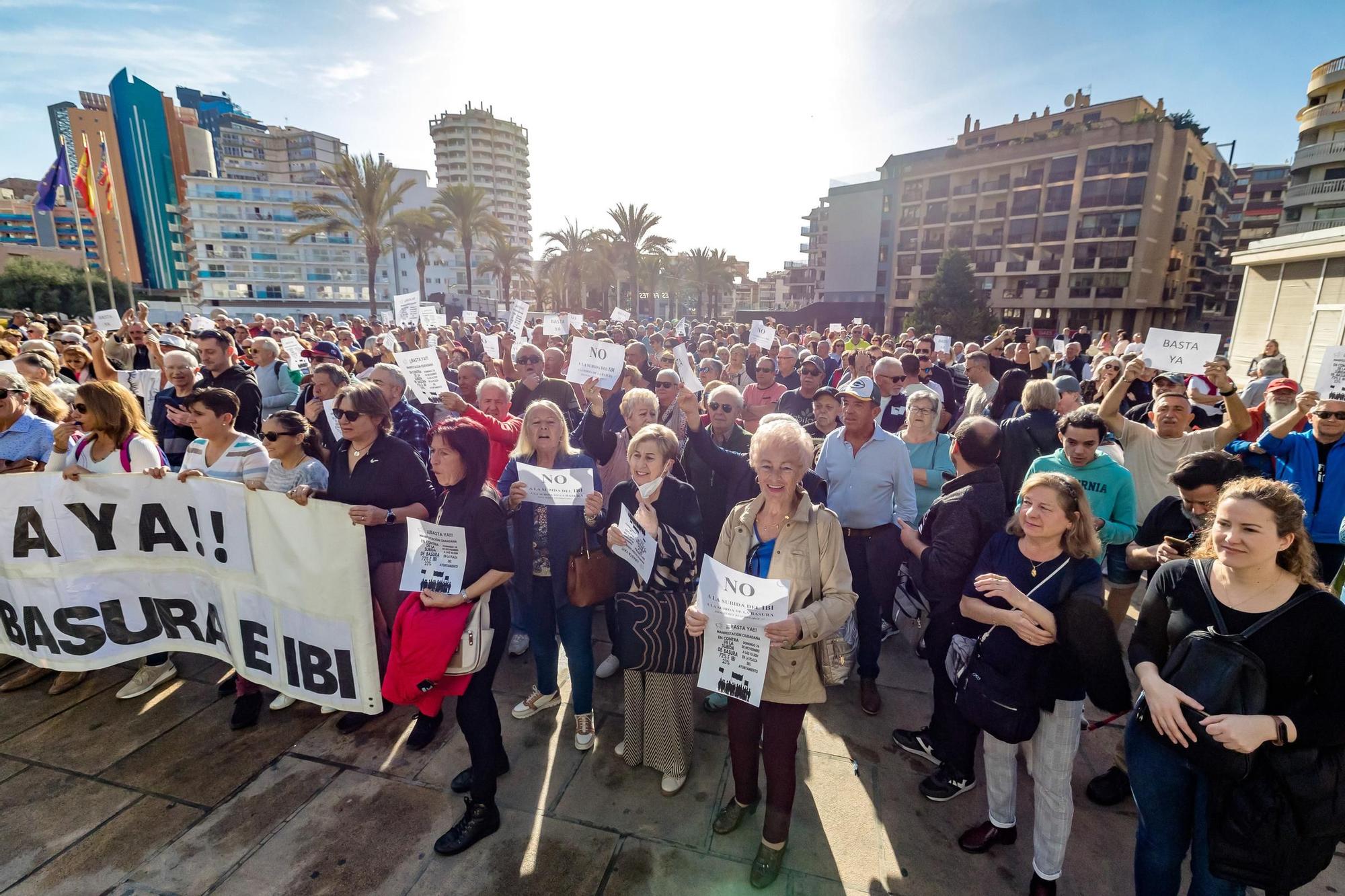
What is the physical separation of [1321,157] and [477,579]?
191ft

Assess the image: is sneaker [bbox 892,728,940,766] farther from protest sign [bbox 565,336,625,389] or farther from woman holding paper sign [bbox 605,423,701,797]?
protest sign [bbox 565,336,625,389]

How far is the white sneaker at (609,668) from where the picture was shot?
14.2ft

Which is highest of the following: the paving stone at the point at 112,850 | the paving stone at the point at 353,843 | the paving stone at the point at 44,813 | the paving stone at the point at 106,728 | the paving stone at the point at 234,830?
the paving stone at the point at 353,843

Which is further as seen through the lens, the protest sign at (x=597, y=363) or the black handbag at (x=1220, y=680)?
the protest sign at (x=597, y=363)

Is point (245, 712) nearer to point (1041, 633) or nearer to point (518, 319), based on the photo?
point (1041, 633)

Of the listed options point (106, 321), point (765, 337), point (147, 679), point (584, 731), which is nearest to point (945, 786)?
point (584, 731)

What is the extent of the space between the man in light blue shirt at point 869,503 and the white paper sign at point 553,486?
5.65ft

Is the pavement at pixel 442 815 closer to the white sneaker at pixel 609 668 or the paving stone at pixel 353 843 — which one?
the paving stone at pixel 353 843

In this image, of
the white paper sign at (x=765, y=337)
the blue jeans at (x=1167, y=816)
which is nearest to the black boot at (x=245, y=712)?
the blue jeans at (x=1167, y=816)

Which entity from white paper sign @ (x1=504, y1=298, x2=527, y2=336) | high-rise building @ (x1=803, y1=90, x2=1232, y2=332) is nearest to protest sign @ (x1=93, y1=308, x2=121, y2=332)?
white paper sign @ (x1=504, y1=298, x2=527, y2=336)

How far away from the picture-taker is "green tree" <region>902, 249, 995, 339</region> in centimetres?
3759

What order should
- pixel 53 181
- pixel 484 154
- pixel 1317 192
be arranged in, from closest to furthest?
pixel 53 181
pixel 1317 192
pixel 484 154

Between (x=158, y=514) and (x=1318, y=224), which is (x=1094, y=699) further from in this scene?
(x=1318, y=224)

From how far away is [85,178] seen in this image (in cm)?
2303
